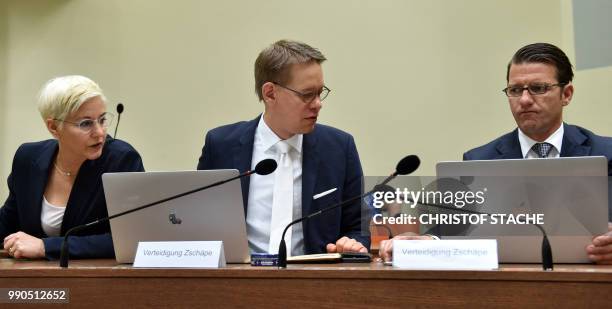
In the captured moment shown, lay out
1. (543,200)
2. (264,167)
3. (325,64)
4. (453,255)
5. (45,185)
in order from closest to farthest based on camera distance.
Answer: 1. (453,255)
2. (543,200)
3. (264,167)
4. (45,185)
5. (325,64)

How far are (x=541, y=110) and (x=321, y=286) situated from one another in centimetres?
136

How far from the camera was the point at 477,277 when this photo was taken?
1.82 m

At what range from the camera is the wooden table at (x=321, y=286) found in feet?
5.84

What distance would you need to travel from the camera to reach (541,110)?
2824 mm

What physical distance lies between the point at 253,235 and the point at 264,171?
61cm

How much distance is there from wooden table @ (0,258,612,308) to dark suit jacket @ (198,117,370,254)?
0.83 m

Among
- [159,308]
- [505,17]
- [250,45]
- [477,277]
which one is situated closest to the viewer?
[477,277]

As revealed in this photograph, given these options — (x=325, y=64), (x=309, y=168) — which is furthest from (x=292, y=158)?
(x=325, y=64)

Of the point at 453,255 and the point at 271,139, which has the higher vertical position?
the point at 271,139

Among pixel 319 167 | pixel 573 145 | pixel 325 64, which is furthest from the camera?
pixel 325 64

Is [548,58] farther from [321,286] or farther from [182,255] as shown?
[182,255]

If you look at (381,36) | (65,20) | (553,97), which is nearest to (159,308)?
(553,97)

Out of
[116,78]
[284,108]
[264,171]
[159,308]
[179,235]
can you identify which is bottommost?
[159,308]

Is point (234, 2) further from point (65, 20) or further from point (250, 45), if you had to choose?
point (65, 20)
